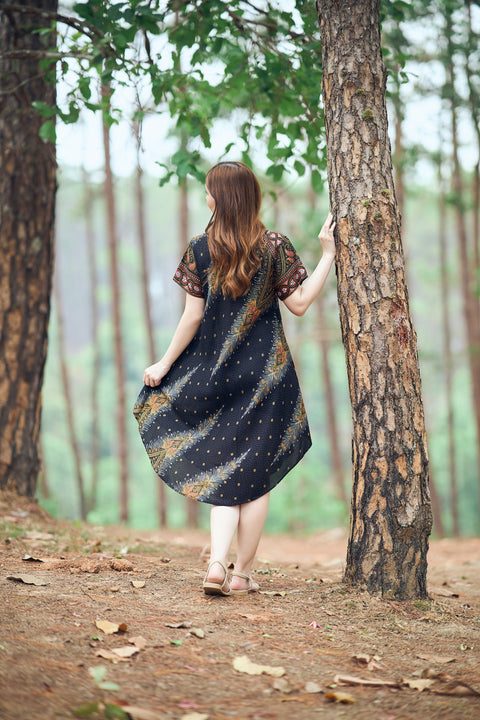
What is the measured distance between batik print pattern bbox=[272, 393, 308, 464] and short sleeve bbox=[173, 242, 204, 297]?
762 millimetres

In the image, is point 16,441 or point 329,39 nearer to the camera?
point 329,39

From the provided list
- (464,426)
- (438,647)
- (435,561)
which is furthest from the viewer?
(464,426)

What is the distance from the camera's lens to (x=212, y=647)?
242cm

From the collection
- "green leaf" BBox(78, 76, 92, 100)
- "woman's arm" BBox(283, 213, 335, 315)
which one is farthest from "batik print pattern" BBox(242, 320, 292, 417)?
"green leaf" BBox(78, 76, 92, 100)

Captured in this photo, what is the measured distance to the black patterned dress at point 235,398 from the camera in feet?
10.6

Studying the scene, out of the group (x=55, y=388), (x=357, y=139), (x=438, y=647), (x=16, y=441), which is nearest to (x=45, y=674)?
(x=438, y=647)

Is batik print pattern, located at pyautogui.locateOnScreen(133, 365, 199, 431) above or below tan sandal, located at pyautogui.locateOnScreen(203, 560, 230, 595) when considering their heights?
above

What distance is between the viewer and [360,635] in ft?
9.02

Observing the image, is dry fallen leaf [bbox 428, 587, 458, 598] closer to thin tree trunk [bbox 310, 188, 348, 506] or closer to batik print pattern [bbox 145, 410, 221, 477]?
batik print pattern [bbox 145, 410, 221, 477]

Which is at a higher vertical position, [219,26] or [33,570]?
[219,26]

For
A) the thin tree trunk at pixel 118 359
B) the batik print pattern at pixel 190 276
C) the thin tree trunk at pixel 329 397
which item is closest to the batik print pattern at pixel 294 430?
the batik print pattern at pixel 190 276

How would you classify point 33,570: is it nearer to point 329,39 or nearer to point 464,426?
point 329,39

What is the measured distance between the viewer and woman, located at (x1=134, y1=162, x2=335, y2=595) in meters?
3.20

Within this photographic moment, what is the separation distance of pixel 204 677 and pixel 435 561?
469cm
